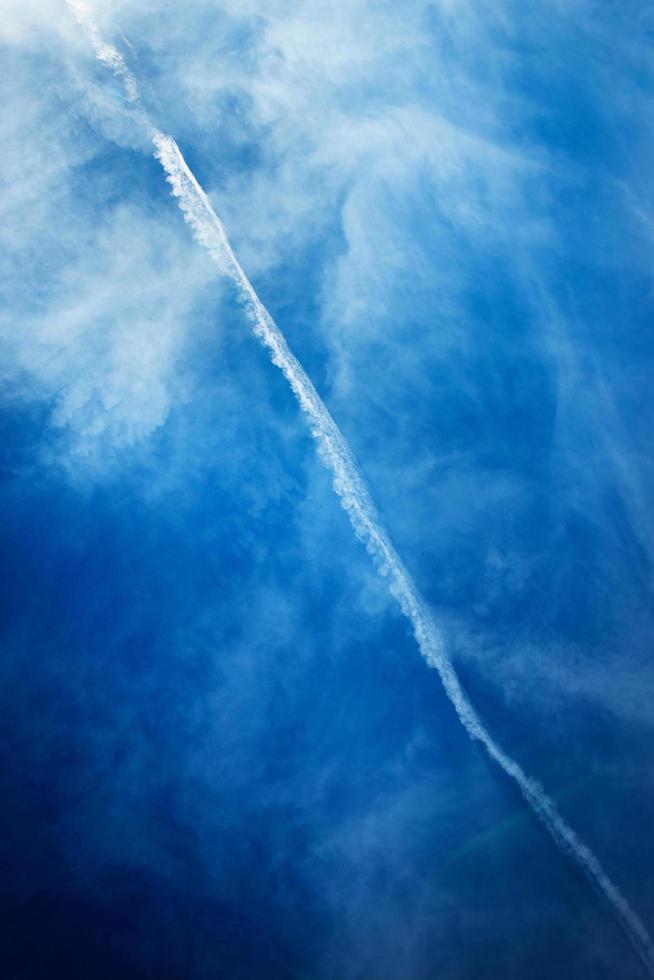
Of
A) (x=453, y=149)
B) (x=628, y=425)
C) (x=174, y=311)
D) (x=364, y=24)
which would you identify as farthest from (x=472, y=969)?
(x=364, y=24)

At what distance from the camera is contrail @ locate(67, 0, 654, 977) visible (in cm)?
395

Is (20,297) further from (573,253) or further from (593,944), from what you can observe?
(593,944)

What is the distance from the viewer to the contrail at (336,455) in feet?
13.0

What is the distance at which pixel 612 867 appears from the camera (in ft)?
12.8

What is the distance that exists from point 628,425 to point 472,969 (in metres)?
3.76

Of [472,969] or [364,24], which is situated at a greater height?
[364,24]

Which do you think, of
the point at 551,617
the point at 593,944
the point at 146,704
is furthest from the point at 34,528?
the point at 593,944

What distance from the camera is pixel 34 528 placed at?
3.79m

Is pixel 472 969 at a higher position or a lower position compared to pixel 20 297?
lower

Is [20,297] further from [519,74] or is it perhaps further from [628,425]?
[628,425]

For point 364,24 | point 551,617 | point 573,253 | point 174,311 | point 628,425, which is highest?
point 364,24

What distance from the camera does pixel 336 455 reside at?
4051mm

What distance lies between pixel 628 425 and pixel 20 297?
13.9ft

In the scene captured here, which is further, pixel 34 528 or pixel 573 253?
pixel 573 253
